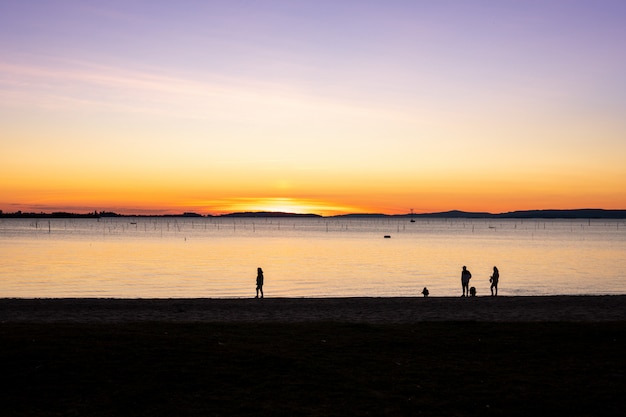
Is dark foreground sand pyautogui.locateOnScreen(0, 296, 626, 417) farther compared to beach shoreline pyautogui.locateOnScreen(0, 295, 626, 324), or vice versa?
beach shoreline pyautogui.locateOnScreen(0, 295, 626, 324)

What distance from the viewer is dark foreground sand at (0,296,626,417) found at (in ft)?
37.3

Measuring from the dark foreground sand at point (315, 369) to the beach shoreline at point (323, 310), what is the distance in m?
4.85

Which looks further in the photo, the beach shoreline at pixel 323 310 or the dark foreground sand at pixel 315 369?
the beach shoreline at pixel 323 310

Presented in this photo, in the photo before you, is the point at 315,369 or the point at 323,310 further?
the point at 323,310

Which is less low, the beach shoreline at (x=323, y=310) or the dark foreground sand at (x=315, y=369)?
the dark foreground sand at (x=315, y=369)

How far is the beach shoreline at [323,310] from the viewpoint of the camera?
24516 millimetres

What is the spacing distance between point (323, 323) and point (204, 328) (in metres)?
4.13

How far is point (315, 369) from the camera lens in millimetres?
13891

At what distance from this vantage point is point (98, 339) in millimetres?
16234

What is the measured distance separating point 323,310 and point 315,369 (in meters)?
14.9

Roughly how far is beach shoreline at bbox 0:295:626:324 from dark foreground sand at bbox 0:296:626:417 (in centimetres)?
485

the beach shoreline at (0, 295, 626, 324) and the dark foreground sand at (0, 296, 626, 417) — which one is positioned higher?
the dark foreground sand at (0, 296, 626, 417)

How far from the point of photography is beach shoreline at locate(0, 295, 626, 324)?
965 inches

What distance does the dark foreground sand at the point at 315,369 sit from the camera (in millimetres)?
11359
